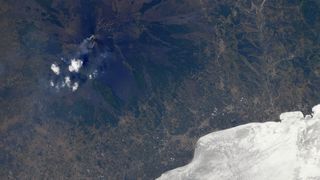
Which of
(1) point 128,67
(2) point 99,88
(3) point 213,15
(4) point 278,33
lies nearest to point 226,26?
(3) point 213,15

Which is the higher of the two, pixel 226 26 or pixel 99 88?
pixel 226 26

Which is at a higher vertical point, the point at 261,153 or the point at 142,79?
the point at 142,79

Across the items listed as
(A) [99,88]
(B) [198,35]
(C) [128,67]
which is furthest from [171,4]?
(A) [99,88]

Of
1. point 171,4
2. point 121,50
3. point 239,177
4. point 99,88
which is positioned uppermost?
point 171,4

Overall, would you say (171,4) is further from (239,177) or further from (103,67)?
(239,177)

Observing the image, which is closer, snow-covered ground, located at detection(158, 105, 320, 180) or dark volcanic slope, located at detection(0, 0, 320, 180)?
snow-covered ground, located at detection(158, 105, 320, 180)
